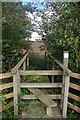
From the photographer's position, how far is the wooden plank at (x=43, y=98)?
267 centimetres

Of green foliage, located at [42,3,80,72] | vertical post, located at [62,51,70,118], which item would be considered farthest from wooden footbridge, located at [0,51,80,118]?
green foliage, located at [42,3,80,72]

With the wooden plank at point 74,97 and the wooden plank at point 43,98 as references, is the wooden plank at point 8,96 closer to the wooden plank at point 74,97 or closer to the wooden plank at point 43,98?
the wooden plank at point 43,98

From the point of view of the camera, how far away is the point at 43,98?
9.03 feet

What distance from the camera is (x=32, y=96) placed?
9.11 ft

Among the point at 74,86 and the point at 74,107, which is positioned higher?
the point at 74,86

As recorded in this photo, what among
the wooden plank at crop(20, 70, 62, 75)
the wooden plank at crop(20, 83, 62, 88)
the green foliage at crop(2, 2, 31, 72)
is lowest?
the wooden plank at crop(20, 83, 62, 88)

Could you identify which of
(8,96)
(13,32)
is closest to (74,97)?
(8,96)

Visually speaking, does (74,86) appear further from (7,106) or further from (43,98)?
(7,106)

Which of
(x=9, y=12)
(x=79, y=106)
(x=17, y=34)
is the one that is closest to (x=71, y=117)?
(x=79, y=106)

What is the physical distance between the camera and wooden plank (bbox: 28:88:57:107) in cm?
267

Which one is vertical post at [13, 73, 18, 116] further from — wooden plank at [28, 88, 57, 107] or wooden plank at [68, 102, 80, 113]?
wooden plank at [68, 102, 80, 113]

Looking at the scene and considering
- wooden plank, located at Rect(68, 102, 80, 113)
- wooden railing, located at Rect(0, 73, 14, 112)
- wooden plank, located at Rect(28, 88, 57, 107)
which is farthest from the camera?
wooden plank, located at Rect(28, 88, 57, 107)

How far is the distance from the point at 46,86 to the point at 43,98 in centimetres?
14

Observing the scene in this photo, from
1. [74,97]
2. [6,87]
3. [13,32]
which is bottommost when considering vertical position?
[74,97]
